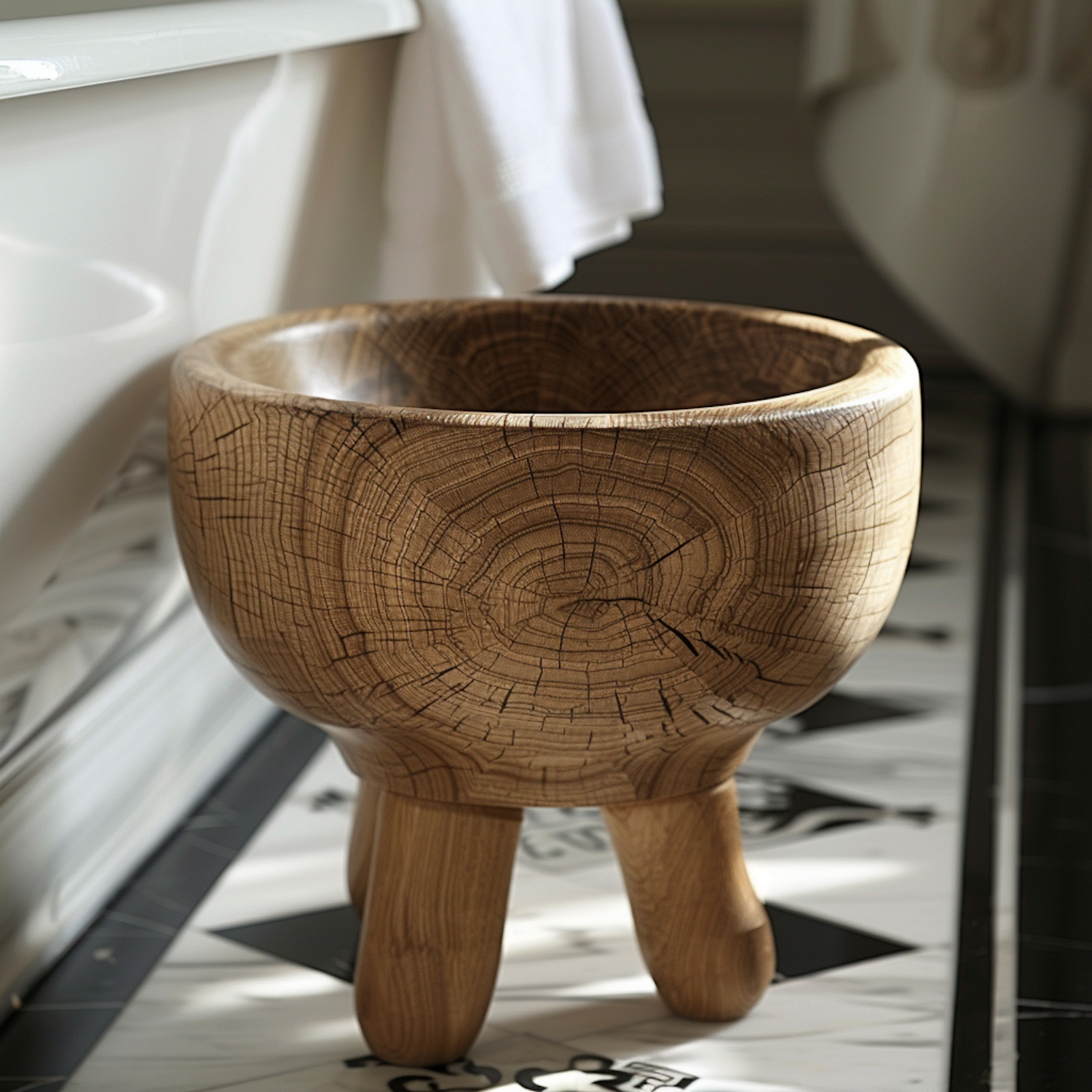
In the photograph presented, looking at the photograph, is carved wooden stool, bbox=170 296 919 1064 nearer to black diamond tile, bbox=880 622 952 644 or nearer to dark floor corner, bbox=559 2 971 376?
black diamond tile, bbox=880 622 952 644

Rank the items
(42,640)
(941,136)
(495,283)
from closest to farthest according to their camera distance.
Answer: (42,640), (495,283), (941,136)

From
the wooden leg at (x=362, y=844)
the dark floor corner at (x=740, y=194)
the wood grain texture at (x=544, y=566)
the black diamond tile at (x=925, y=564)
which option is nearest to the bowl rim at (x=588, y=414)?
the wood grain texture at (x=544, y=566)

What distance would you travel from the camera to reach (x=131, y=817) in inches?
35.7

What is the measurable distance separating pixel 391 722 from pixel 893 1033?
0.33 metres

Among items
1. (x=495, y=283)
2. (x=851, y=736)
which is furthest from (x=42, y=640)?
(x=851, y=736)

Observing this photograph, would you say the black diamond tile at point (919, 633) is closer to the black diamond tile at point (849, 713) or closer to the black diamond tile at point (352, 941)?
the black diamond tile at point (849, 713)

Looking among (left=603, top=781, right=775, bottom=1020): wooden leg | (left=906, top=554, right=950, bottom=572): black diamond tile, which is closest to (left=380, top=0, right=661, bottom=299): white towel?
(left=603, top=781, right=775, bottom=1020): wooden leg

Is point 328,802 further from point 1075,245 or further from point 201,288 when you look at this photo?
point 1075,245

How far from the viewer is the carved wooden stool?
21.4 inches

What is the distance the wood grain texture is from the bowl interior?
109 mm

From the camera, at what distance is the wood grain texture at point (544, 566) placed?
542 millimetres

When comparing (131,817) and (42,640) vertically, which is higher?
(42,640)

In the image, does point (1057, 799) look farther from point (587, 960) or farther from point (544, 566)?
point (544, 566)

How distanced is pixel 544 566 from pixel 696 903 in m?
0.24
